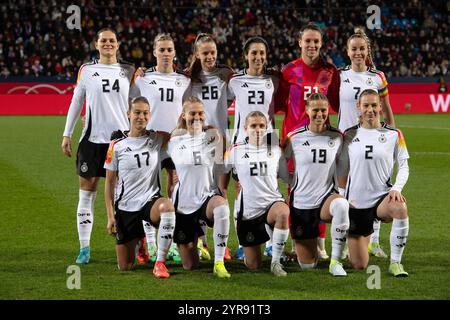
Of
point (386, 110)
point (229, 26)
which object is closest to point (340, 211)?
point (386, 110)

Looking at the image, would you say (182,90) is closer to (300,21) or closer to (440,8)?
(300,21)

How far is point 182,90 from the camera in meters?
7.16

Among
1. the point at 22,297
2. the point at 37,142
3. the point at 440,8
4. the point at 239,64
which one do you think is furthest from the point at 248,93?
the point at 440,8

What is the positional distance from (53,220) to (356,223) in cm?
397

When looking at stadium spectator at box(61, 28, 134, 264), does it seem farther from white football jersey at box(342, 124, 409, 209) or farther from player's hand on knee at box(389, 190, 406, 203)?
player's hand on knee at box(389, 190, 406, 203)

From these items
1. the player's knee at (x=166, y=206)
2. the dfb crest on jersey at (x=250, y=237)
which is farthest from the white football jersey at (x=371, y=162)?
the player's knee at (x=166, y=206)

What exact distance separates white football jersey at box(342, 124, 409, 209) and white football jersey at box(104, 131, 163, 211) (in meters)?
1.59

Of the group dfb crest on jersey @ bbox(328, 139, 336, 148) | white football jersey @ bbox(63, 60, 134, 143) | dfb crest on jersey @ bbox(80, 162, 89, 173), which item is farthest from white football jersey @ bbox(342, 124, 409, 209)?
dfb crest on jersey @ bbox(80, 162, 89, 173)

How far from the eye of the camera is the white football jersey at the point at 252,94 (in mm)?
7062

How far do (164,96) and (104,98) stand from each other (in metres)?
0.53

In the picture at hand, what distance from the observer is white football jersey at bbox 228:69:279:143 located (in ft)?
23.2

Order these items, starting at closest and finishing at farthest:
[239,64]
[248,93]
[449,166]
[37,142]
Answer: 1. [248,93]
2. [449,166]
3. [37,142]
4. [239,64]

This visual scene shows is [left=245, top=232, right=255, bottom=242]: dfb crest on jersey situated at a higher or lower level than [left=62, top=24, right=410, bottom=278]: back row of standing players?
lower

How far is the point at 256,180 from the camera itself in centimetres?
653
